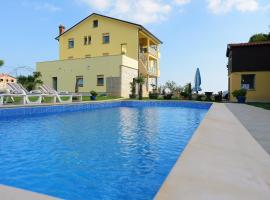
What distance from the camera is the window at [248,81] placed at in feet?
72.0

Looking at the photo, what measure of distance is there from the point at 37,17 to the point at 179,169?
23102 millimetres

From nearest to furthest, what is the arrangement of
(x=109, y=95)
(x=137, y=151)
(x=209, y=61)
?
(x=137, y=151) → (x=109, y=95) → (x=209, y=61)

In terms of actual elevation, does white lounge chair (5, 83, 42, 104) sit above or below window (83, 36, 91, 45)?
below

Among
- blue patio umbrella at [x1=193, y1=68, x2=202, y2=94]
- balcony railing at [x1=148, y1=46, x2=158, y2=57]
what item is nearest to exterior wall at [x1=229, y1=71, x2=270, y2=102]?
blue patio umbrella at [x1=193, y1=68, x2=202, y2=94]

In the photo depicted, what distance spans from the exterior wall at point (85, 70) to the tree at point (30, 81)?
1920 millimetres

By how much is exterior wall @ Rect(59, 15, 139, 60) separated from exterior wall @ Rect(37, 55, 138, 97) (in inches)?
115

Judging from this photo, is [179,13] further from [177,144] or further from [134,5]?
[177,144]

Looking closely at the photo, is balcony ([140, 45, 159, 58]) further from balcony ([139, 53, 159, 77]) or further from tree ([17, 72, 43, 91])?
tree ([17, 72, 43, 91])

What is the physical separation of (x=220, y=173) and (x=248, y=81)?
21707 millimetres

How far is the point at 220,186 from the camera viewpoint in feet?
7.72

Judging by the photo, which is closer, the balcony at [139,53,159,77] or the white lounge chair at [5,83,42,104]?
the white lounge chair at [5,83,42,104]

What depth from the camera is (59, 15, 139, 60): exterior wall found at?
27891 millimetres

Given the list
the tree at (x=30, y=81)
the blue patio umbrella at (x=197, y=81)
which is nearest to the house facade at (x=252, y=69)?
the blue patio umbrella at (x=197, y=81)

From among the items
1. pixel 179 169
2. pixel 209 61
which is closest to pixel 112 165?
pixel 179 169
